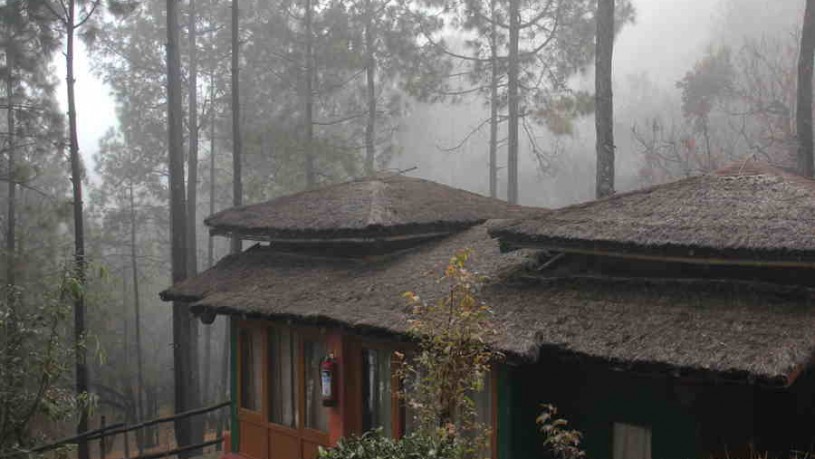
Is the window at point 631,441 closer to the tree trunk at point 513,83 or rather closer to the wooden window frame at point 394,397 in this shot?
the wooden window frame at point 394,397

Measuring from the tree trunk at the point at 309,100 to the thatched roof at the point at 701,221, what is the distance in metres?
13.8

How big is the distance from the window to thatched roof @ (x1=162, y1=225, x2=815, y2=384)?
1127mm

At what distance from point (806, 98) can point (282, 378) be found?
934cm

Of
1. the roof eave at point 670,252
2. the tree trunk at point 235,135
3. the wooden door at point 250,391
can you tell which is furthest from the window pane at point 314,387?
the tree trunk at point 235,135

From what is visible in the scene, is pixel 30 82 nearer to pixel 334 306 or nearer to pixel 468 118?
pixel 334 306

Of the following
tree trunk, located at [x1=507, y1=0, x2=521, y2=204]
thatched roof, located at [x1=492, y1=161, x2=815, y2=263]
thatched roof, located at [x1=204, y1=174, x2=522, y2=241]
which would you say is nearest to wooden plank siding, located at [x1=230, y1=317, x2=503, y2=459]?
thatched roof, located at [x1=204, y1=174, x2=522, y2=241]

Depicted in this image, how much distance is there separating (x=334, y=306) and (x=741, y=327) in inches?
168

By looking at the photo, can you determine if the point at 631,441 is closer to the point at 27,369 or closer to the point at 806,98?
the point at 27,369

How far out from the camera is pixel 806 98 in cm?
1334

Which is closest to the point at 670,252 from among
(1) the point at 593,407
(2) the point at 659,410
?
(2) the point at 659,410

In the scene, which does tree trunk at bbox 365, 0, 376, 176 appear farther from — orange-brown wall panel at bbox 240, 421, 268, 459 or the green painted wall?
the green painted wall

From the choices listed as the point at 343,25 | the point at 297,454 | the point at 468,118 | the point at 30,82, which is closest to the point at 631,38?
the point at 468,118

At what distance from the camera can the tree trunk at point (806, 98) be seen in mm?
13320

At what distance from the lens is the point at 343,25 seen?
23219 mm
